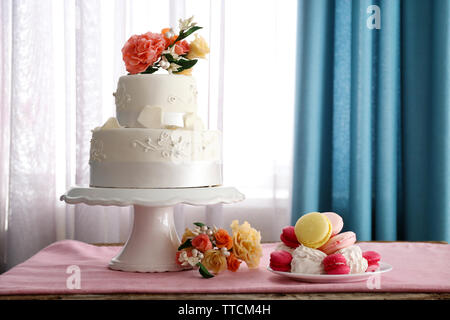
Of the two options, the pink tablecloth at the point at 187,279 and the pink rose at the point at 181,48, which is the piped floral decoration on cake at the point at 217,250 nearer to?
the pink tablecloth at the point at 187,279

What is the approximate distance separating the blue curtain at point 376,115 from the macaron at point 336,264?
4.03ft

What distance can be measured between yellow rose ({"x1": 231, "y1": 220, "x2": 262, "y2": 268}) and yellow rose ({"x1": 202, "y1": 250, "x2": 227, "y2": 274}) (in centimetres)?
5

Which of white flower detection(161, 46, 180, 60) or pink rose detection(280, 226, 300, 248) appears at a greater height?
white flower detection(161, 46, 180, 60)

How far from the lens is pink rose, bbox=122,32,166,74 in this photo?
1.33 m

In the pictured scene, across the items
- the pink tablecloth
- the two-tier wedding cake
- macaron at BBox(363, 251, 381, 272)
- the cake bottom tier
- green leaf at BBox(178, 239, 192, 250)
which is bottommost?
A: the pink tablecloth

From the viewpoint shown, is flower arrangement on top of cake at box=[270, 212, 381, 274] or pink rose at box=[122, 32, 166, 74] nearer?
flower arrangement on top of cake at box=[270, 212, 381, 274]

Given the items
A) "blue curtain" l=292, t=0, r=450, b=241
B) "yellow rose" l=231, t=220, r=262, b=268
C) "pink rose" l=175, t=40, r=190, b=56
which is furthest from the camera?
"blue curtain" l=292, t=0, r=450, b=241

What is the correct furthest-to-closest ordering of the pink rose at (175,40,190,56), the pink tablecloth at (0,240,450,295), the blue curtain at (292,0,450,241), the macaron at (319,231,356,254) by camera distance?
the blue curtain at (292,0,450,241) < the pink rose at (175,40,190,56) < the macaron at (319,231,356,254) < the pink tablecloth at (0,240,450,295)

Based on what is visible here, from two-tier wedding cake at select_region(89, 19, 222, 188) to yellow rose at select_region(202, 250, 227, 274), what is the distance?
0.18 metres

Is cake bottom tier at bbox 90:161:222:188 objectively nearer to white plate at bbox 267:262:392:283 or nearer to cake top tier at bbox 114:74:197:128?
cake top tier at bbox 114:74:197:128

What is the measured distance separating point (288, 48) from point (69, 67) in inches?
37.4

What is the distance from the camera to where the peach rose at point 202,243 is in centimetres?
123

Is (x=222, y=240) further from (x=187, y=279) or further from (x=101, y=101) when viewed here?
(x=101, y=101)

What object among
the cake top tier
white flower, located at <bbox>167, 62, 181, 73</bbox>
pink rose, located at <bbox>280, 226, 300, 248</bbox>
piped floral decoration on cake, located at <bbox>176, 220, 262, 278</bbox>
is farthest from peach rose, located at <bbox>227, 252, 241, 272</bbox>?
white flower, located at <bbox>167, 62, 181, 73</bbox>
